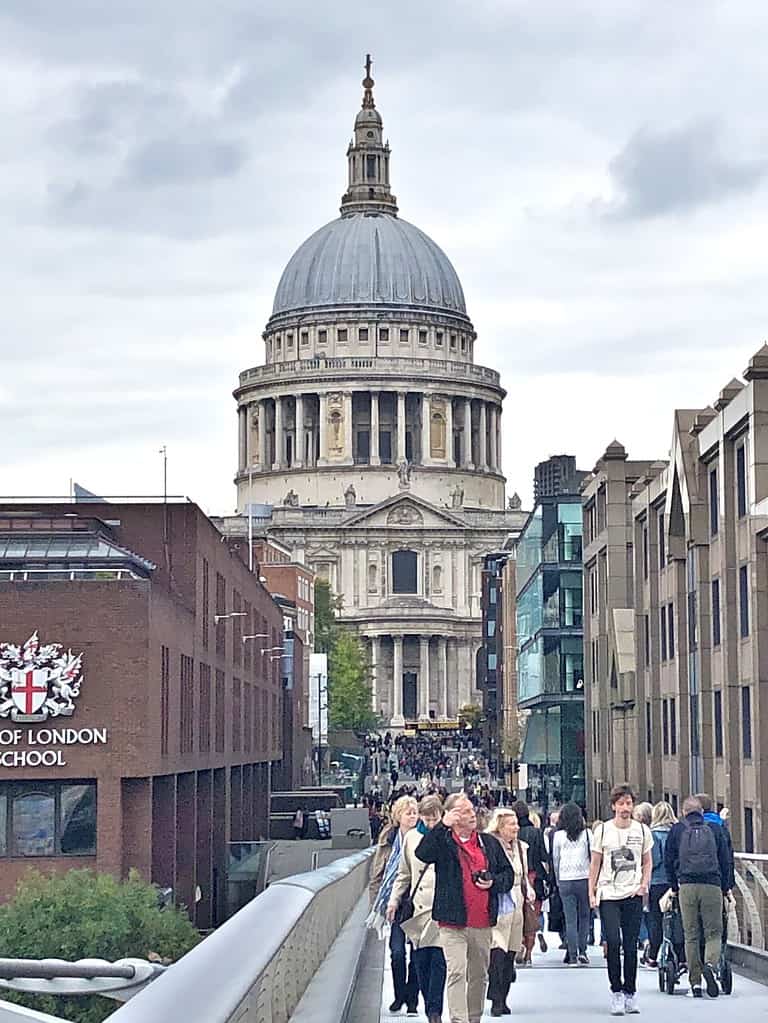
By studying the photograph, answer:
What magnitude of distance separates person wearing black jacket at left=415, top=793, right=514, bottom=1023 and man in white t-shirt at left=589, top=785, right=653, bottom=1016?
3553mm

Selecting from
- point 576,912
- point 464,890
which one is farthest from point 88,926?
point 464,890

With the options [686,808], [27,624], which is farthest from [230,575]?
[686,808]

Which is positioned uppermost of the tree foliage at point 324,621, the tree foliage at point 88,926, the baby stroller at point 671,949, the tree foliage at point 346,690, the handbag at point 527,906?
the tree foliage at point 324,621

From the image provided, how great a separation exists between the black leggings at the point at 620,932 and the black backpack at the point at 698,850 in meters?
1.17

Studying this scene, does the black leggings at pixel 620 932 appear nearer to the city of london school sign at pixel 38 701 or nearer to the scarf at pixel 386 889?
the scarf at pixel 386 889

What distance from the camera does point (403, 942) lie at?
1912cm

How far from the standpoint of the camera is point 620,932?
62.3ft

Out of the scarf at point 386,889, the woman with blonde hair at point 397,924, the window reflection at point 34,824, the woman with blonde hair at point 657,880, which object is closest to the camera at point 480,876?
the scarf at point 386,889

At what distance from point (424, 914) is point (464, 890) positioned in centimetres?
157

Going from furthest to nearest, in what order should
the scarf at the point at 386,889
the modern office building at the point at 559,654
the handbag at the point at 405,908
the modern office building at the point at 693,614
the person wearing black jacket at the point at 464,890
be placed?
1. the modern office building at the point at 559,654
2. the modern office building at the point at 693,614
3. the scarf at the point at 386,889
4. the handbag at the point at 405,908
5. the person wearing black jacket at the point at 464,890

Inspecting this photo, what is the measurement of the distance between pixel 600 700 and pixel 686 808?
5256 centimetres

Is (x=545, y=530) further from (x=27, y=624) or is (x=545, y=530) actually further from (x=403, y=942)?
(x=403, y=942)

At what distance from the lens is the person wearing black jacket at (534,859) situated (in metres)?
23.0

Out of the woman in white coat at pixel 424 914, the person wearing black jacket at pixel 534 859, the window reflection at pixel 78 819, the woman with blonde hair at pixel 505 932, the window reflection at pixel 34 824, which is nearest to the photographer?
the woman in white coat at pixel 424 914
